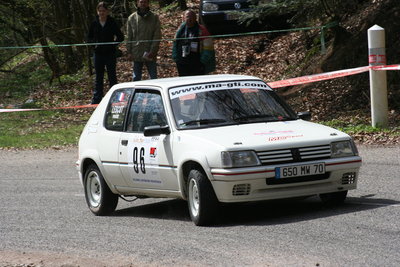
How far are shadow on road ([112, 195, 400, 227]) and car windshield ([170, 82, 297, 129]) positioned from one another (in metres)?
0.96

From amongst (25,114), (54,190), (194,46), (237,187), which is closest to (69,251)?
(237,187)

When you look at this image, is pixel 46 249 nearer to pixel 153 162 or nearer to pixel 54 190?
pixel 153 162

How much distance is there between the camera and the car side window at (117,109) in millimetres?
10188

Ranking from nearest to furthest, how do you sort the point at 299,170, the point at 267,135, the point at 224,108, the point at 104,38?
the point at 299,170 < the point at 267,135 < the point at 224,108 < the point at 104,38

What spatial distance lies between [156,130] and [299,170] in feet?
5.38

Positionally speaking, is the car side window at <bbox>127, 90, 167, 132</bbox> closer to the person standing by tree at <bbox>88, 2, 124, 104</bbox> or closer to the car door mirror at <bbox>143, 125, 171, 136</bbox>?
the car door mirror at <bbox>143, 125, 171, 136</bbox>

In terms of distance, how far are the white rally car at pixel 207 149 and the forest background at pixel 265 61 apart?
5.80m

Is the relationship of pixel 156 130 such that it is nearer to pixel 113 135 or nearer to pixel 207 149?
pixel 207 149

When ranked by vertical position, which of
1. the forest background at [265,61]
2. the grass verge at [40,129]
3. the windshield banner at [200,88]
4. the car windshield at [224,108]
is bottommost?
the grass verge at [40,129]

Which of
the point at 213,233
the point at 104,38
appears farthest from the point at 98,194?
the point at 104,38

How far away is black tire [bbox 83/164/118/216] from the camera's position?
33.9ft

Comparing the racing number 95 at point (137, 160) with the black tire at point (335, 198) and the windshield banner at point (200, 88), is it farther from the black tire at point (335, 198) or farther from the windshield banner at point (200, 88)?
the black tire at point (335, 198)

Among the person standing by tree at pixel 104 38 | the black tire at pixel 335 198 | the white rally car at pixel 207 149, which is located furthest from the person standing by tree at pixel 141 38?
the black tire at pixel 335 198

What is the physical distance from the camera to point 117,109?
10344 mm
